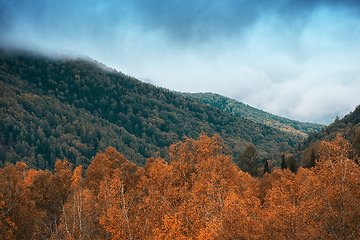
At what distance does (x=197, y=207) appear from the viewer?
21156mm

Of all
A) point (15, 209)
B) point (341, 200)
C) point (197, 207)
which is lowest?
point (15, 209)

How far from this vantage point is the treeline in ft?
56.2

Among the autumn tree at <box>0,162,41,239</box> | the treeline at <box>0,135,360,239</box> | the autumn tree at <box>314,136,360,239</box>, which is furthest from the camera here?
the autumn tree at <box>0,162,41,239</box>

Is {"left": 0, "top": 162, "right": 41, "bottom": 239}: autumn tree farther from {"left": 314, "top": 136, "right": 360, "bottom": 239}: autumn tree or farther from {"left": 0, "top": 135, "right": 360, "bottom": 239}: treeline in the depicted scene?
{"left": 314, "top": 136, "right": 360, "bottom": 239}: autumn tree

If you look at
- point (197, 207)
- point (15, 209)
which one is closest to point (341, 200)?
point (197, 207)

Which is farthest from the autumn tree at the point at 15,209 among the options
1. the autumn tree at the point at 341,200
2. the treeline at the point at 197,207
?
the autumn tree at the point at 341,200

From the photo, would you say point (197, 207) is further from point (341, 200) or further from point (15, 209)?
point (15, 209)

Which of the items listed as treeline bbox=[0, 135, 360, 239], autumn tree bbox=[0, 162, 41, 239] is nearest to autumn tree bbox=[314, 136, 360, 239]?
treeline bbox=[0, 135, 360, 239]

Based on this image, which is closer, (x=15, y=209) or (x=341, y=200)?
(x=341, y=200)

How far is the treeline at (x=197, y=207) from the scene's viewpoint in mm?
17141

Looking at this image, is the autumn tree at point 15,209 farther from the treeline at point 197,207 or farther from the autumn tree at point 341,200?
the autumn tree at point 341,200

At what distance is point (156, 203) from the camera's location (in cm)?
2303

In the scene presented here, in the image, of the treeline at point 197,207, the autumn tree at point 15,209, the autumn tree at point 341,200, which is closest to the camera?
the treeline at point 197,207

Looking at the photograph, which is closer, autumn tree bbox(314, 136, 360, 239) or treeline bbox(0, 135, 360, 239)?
treeline bbox(0, 135, 360, 239)
